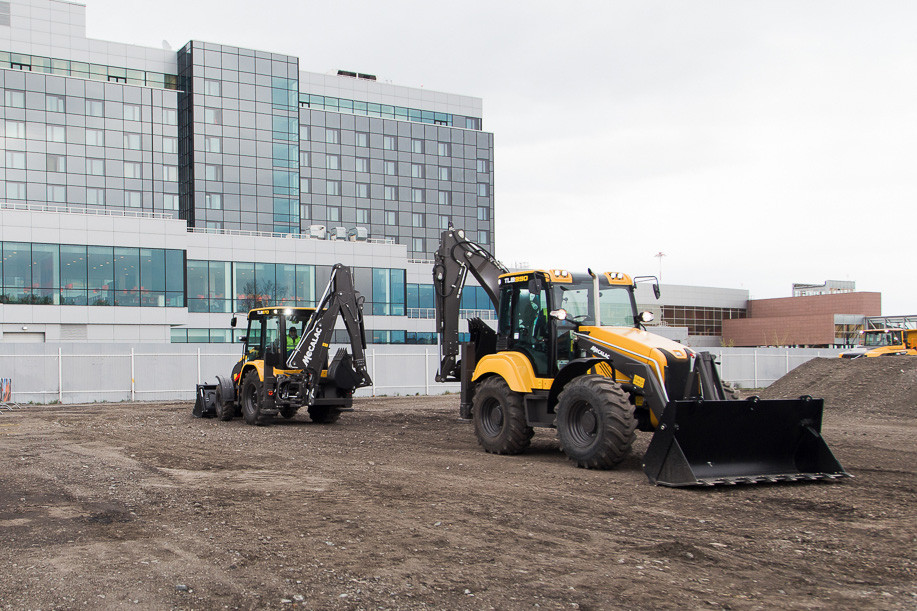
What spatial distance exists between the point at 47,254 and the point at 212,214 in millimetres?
21930

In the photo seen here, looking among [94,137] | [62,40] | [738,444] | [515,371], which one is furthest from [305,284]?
[738,444]

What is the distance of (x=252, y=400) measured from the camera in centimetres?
1928

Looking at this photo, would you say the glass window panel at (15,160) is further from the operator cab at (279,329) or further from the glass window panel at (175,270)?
the operator cab at (279,329)

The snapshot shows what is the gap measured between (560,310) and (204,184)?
2163 inches

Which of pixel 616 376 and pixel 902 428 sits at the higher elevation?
pixel 616 376

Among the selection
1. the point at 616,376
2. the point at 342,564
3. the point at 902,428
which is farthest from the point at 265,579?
the point at 902,428

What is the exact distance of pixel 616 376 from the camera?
35.4 feet

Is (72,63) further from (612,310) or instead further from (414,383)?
(612,310)

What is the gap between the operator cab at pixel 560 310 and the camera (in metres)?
11.6

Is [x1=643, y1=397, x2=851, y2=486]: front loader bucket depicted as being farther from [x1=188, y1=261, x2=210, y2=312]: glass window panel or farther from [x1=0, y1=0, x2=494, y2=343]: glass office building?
[x1=188, y1=261, x2=210, y2=312]: glass window panel

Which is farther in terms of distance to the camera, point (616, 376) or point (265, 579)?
point (616, 376)

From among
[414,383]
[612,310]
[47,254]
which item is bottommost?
[414,383]

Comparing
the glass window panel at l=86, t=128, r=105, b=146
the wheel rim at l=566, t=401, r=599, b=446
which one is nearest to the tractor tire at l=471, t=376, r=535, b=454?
the wheel rim at l=566, t=401, r=599, b=446

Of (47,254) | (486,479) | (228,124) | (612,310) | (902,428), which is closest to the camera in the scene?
(486,479)
